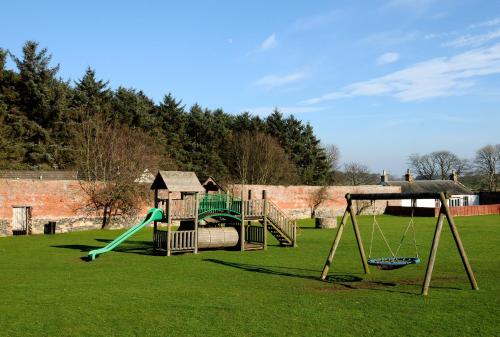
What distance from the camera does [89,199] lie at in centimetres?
3553

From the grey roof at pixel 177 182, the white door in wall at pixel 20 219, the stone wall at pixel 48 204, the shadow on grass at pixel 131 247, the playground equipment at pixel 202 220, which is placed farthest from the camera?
the white door in wall at pixel 20 219

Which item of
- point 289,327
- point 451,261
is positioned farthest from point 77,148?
point 289,327

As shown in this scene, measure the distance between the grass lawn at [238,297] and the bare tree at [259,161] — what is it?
38230 mm

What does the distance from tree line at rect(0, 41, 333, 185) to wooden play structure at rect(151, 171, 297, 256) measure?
1560 centimetres

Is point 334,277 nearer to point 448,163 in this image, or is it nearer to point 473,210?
point 473,210

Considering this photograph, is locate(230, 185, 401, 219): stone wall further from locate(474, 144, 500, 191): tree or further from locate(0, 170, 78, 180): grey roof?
locate(474, 144, 500, 191): tree

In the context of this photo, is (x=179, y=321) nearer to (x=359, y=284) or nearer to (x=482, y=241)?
(x=359, y=284)

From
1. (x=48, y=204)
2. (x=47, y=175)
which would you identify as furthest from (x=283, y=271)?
(x=47, y=175)

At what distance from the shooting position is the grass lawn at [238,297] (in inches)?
393

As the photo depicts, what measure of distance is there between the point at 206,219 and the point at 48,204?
13727 mm

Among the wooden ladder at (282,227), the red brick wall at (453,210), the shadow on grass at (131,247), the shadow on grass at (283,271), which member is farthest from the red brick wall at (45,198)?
the red brick wall at (453,210)

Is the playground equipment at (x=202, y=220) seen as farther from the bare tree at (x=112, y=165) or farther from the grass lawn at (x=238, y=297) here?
the bare tree at (x=112, y=165)

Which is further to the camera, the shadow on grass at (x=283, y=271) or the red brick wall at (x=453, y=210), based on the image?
the red brick wall at (x=453, y=210)

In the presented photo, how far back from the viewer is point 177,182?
923 inches
